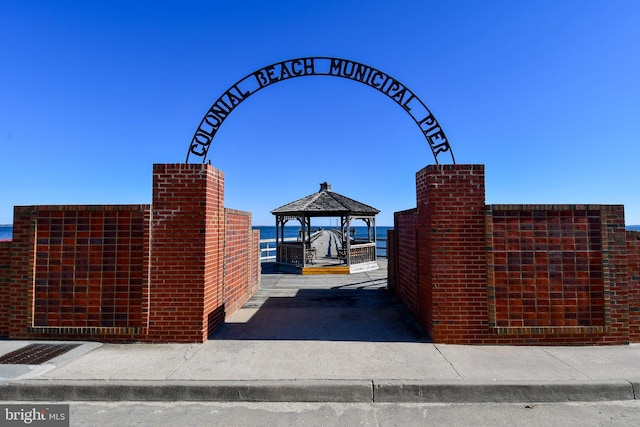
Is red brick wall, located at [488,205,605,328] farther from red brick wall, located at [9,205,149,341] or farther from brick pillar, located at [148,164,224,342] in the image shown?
red brick wall, located at [9,205,149,341]

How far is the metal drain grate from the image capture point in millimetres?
4359

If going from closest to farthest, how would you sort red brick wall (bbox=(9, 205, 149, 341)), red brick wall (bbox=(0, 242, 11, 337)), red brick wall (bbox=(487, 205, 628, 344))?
red brick wall (bbox=(487, 205, 628, 344))
red brick wall (bbox=(9, 205, 149, 341))
red brick wall (bbox=(0, 242, 11, 337))

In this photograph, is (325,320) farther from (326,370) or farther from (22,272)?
(22,272)

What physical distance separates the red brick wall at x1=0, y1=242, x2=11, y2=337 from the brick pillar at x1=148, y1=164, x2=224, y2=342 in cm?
248

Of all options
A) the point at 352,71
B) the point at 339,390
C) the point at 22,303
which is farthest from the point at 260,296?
Answer: the point at 352,71

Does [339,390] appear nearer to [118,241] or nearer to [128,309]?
[128,309]

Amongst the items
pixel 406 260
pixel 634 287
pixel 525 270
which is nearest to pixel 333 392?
pixel 525 270

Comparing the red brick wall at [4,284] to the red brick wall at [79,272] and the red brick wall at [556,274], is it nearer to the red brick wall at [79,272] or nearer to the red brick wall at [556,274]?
the red brick wall at [79,272]

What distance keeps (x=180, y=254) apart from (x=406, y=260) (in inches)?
188

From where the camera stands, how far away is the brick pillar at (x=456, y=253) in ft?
16.8

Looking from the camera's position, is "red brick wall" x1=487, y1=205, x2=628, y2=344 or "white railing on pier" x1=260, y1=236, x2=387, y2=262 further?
"white railing on pier" x1=260, y1=236, x2=387, y2=262

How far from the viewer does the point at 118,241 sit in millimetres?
5242

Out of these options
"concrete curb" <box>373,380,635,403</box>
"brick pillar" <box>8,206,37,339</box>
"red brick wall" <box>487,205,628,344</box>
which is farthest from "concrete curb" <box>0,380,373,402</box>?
"red brick wall" <box>487,205,628,344</box>

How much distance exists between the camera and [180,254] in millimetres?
5211
